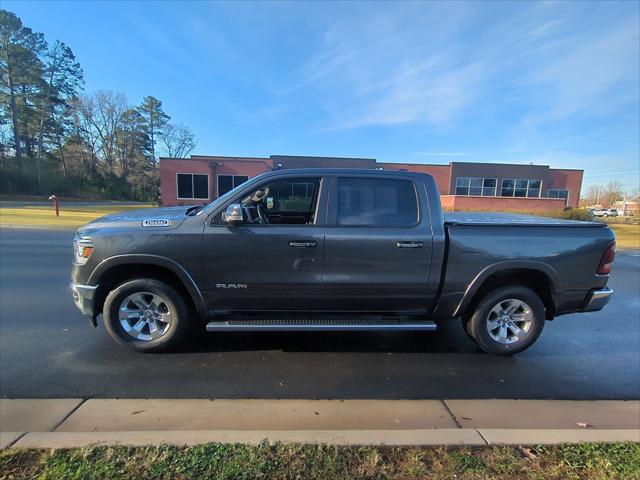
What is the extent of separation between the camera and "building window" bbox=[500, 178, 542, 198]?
122 feet

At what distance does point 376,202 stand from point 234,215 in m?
1.53

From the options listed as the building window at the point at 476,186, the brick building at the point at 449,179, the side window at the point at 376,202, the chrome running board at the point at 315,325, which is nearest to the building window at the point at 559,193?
the brick building at the point at 449,179

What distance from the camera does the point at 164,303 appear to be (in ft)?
12.3

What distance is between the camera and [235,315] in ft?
12.6

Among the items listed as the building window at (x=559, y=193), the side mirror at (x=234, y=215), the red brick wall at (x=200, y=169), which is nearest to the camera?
the side mirror at (x=234, y=215)

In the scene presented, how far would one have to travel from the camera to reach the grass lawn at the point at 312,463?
6.57 ft

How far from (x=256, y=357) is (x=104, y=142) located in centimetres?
7465

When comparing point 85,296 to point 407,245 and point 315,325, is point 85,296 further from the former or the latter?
point 407,245

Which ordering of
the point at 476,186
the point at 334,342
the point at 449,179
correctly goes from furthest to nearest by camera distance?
the point at 476,186 < the point at 449,179 < the point at 334,342

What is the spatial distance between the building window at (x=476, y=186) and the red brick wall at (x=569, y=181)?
23.1ft

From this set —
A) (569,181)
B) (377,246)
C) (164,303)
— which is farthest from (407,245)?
(569,181)

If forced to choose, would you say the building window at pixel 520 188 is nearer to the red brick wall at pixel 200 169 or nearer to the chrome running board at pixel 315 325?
the red brick wall at pixel 200 169

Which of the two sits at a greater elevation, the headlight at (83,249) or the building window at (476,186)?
the building window at (476,186)

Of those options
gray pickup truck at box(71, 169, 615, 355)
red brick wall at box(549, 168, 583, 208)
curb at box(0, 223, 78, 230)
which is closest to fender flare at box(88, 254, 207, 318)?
gray pickup truck at box(71, 169, 615, 355)
